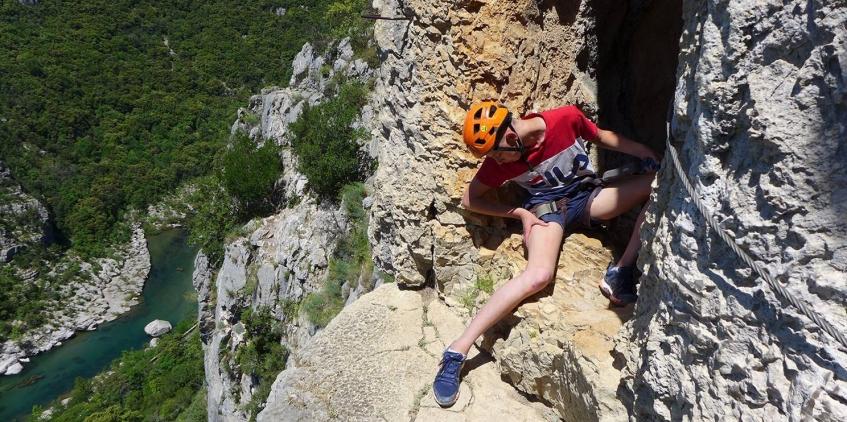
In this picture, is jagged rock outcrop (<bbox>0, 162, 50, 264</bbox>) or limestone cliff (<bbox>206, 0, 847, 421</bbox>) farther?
jagged rock outcrop (<bbox>0, 162, 50, 264</bbox>)

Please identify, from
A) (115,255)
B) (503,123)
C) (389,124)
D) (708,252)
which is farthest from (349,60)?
(115,255)

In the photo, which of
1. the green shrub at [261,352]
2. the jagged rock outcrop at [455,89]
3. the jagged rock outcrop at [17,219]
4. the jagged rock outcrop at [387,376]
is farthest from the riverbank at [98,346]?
the jagged rock outcrop at [455,89]

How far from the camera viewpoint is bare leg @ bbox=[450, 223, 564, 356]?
8.38 feet

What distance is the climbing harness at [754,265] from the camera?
124 centimetres

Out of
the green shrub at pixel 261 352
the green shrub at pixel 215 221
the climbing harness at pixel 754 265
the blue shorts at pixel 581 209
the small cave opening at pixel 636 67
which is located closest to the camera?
the climbing harness at pixel 754 265

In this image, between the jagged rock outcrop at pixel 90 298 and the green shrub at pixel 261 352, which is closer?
the green shrub at pixel 261 352

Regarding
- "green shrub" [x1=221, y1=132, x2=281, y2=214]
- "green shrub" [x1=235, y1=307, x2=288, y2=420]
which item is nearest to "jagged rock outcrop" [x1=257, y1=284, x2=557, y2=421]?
"green shrub" [x1=235, y1=307, x2=288, y2=420]

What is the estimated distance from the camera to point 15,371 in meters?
26.9

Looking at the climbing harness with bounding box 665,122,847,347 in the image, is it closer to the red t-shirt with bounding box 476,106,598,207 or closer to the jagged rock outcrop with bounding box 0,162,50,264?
the red t-shirt with bounding box 476,106,598,207

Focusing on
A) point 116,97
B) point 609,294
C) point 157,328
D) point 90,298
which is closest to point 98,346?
point 157,328

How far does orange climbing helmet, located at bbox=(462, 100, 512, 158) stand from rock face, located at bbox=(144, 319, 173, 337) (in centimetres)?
2973

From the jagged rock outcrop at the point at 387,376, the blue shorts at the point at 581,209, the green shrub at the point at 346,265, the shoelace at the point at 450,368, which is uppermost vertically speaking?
the blue shorts at the point at 581,209

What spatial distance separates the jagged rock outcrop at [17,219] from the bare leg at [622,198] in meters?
42.5

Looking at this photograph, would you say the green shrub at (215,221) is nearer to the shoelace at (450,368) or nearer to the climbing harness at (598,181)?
the shoelace at (450,368)
